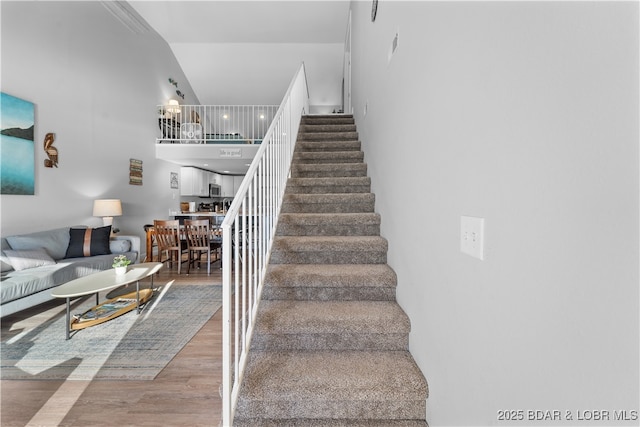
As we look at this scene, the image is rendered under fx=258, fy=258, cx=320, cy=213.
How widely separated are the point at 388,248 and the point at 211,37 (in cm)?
765

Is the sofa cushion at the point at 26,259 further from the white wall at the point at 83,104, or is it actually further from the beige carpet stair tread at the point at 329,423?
the beige carpet stair tread at the point at 329,423

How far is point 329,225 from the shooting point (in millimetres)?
2268

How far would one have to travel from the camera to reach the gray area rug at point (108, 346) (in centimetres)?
184

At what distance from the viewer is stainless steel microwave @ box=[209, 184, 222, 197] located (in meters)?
8.65

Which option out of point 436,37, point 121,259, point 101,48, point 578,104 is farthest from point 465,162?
point 101,48

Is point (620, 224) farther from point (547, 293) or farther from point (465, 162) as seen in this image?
point (465, 162)

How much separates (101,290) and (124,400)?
1221 mm

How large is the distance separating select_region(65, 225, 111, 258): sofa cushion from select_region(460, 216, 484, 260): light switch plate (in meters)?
4.65

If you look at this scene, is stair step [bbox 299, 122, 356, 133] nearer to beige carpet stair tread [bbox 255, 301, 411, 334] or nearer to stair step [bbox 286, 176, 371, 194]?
stair step [bbox 286, 176, 371, 194]

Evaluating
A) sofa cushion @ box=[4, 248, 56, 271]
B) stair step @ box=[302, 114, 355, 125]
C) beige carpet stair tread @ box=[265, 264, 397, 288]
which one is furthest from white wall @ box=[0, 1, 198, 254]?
beige carpet stair tread @ box=[265, 264, 397, 288]

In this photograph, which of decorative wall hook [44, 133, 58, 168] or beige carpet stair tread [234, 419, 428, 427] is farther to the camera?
decorative wall hook [44, 133, 58, 168]

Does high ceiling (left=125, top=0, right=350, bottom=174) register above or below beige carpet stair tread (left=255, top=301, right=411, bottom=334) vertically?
above

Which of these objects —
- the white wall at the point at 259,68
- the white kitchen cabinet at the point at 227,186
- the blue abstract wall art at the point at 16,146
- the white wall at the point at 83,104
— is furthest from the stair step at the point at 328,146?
the white kitchen cabinet at the point at 227,186

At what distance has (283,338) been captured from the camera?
4.83 feet
